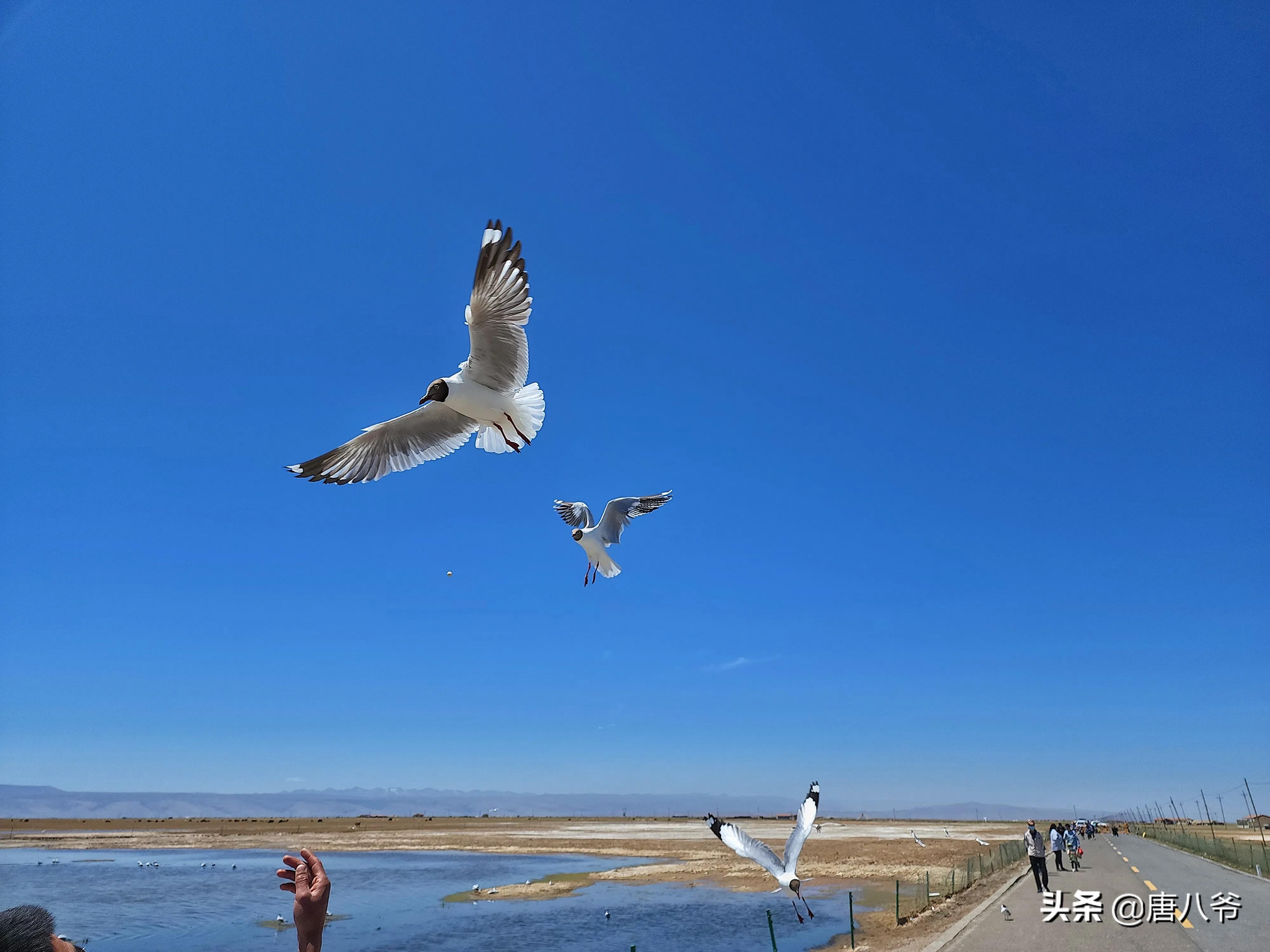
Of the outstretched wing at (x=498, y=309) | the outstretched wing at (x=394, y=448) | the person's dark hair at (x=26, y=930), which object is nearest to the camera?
the person's dark hair at (x=26, y=930)

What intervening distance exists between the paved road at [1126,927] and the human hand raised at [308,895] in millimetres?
13240

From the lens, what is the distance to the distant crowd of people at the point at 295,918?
210 centimetres

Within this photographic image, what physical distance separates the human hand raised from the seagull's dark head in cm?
626

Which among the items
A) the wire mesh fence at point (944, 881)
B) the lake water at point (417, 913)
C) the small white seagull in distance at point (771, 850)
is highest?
the small white seagull in distance at point (771, 850)

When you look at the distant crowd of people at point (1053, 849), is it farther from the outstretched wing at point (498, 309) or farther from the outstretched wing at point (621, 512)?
the outstretched wing at point (498, 309)

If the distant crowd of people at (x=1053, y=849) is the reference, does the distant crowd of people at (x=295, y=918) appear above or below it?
above

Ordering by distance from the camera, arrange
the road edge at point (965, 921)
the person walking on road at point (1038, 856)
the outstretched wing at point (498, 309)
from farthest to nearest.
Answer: the person walking on road at point (1038, 856) < the road edge at point (965, 921) < the outstretched wing at point (498, 309)

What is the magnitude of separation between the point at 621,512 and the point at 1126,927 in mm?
11687

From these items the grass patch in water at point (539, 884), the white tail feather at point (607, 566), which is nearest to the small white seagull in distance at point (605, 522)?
the white tail feather at point (607, 566)

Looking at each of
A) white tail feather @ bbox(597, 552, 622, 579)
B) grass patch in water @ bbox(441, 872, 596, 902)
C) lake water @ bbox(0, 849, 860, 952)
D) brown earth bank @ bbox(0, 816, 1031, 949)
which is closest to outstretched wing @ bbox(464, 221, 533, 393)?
white tail feather @ bbox(597, 552, 622, 579)

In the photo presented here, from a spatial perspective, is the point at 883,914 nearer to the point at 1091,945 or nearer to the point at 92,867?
the point at 1091,945

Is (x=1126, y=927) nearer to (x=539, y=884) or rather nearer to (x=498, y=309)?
(x=498, y=309)

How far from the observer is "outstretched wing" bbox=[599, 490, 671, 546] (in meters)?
14.8

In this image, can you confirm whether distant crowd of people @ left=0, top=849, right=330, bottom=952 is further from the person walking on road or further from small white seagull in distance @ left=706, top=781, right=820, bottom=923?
the person walking on road
